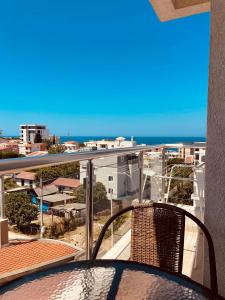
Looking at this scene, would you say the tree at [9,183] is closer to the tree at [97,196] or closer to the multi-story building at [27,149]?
the multi-story building at [27,149]

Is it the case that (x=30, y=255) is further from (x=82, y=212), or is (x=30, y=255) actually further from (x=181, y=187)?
(x=181, y=187)

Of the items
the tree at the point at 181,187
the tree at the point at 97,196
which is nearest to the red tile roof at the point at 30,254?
the tree at the point at 97,196

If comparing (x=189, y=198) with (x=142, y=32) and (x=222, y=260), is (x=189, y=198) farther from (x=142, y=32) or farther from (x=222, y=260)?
(x=142, y=32)

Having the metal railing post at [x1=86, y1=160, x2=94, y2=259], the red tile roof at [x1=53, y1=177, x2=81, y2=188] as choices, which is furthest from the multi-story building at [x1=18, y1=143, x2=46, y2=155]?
the metal railing post at [x1=86, y1=160, x2=94, y2=259]

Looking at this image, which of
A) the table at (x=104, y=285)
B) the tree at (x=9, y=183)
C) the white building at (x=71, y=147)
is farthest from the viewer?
the white building at (x=71, y=147)

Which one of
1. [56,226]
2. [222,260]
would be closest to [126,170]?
[56,226]

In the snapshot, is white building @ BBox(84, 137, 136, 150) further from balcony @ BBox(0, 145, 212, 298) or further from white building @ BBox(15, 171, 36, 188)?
white building @ BBox(15, 171, 36, 188)

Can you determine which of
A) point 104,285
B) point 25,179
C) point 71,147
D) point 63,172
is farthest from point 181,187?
point 71,147
